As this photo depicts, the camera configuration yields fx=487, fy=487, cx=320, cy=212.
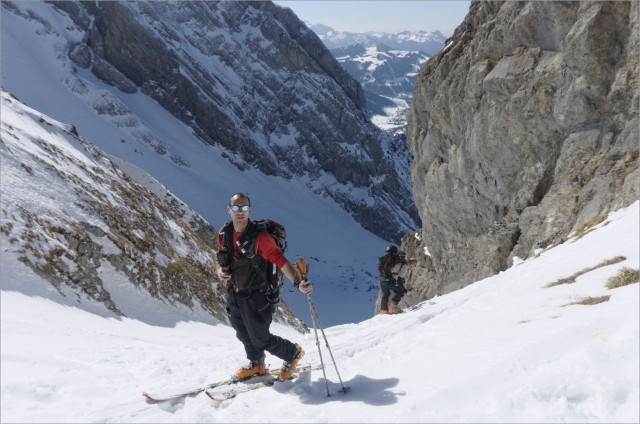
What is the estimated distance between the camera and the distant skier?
1659 cm

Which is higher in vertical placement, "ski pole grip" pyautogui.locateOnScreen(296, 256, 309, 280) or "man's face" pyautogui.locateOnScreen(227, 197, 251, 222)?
"man's face" pyautogui.locateOnScreen(227, 197, 251, 222)

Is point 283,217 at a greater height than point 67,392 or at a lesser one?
lesser

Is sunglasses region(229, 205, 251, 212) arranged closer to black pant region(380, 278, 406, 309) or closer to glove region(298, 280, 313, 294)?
glove region(298, 280, 313, 294)

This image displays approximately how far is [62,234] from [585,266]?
1479 cm

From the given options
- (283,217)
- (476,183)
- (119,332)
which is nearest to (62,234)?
(119,332)

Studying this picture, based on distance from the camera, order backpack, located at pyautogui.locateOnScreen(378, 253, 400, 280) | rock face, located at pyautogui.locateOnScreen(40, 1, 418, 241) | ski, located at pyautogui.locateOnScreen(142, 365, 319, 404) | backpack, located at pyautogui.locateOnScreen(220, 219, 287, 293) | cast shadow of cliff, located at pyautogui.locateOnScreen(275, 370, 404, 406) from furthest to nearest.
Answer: rock face, located at pyautogui.locateOnScreen(40, 1, 418, 241), backpack, located at pyautogui.locateOnScreen(378, 253, 400, 280), backpack, located at pyautogui.locateOnScreen(220, 219, 287, 293), ski, located at pyautogui.locateOnScreen(142, 365, 319, 404), cast shadow of cliff, located at pyautogui.locateOnScreen(275, 370, 404, 406)

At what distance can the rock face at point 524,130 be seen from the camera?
59.1 ft

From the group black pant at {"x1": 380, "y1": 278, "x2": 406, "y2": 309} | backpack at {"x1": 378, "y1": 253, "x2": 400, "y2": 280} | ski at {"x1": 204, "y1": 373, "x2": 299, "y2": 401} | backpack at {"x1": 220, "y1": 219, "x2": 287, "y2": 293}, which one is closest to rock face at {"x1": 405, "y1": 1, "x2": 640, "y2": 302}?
black pant at {"x1": 380, "y1": 278, "x2": 406, "y2": 309}

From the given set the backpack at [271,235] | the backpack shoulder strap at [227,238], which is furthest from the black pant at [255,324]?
the backpack shoulder strap at [227,238]

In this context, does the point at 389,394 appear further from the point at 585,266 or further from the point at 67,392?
the point at 585,266

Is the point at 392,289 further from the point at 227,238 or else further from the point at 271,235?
the point at 227,238

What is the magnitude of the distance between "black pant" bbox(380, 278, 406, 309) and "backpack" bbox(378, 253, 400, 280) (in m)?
0.21

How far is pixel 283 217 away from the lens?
11394 cm

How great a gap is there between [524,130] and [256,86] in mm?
134776
